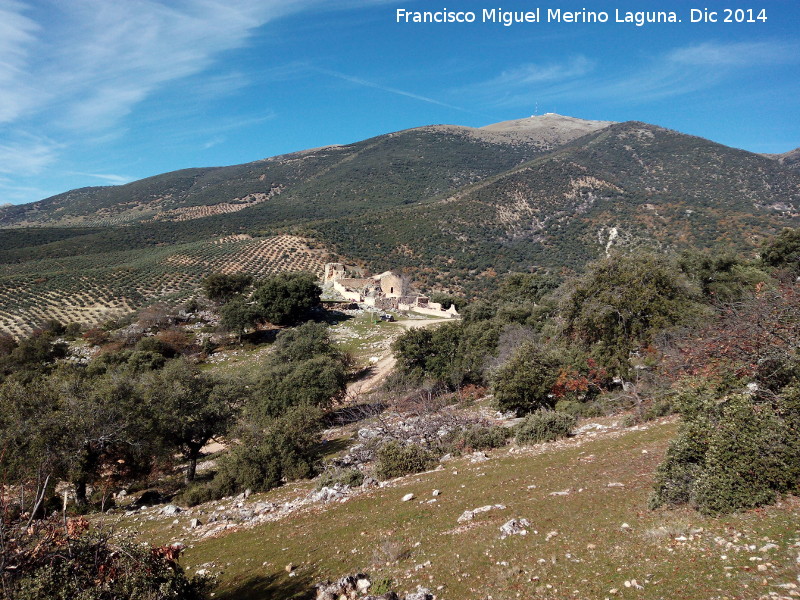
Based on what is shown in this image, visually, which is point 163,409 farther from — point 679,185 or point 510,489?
point 679,185

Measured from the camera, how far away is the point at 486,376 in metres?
23.7

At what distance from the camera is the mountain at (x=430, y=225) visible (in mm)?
61625

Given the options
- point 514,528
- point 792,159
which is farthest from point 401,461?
point 792,159

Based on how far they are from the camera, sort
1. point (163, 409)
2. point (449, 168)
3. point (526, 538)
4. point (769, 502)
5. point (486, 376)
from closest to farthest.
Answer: point (769, 502), point (526, 538), point (163, 409), point (486, 376), point (449, 168)

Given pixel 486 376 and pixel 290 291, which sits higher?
pixel 290 291

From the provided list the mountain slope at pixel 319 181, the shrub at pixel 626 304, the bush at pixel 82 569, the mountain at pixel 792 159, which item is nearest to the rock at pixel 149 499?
the bush at pixel 82 569

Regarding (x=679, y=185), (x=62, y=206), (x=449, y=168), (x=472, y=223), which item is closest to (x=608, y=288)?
(x=472, y=223)

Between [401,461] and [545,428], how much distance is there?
4.43 meters

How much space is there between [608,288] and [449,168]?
464ft

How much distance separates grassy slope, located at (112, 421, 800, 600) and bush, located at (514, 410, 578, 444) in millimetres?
1012

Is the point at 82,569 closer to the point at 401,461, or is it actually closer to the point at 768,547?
the point at 768,547

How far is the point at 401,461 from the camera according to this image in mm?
12961

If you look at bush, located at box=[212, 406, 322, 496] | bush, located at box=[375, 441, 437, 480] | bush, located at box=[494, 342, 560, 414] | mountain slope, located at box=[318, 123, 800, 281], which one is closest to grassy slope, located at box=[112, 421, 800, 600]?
bush, located at box=[375, 441, 437, 480]

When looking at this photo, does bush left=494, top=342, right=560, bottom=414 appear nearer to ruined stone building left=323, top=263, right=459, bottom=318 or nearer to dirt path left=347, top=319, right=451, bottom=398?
dirt path left=347, top=319, right=451, bottom=398
